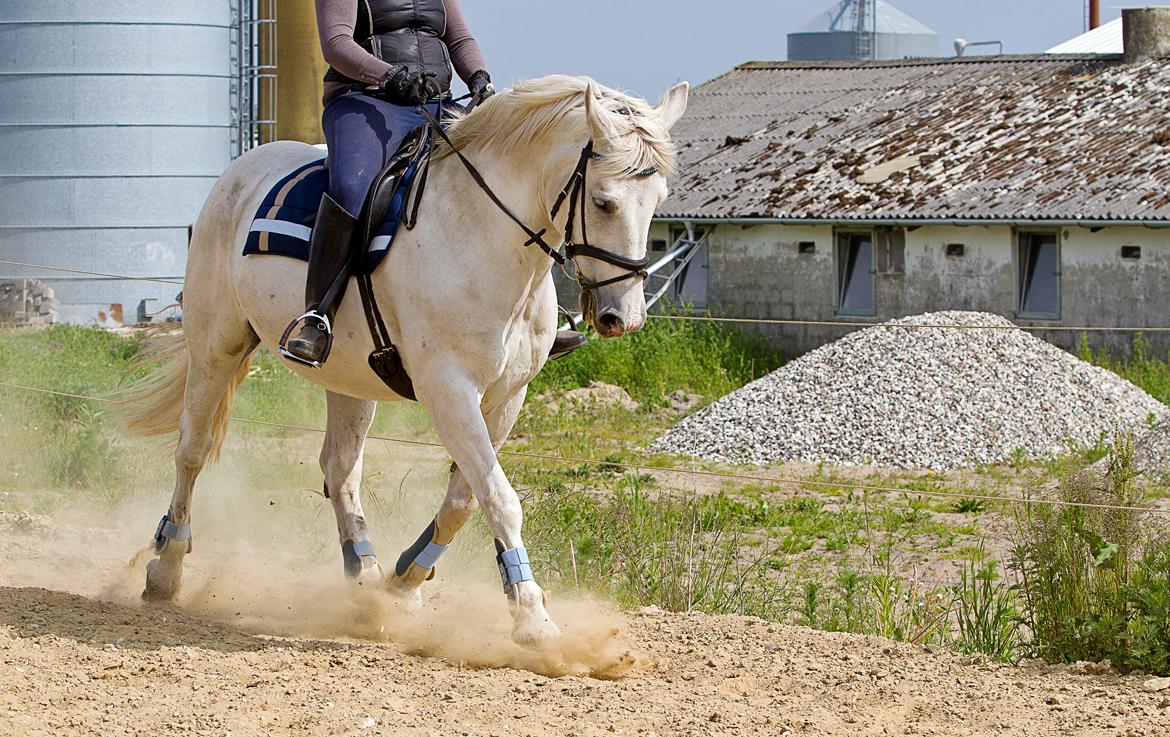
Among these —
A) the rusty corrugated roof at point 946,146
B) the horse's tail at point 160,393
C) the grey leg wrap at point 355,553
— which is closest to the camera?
the grey leg wrap at point 355,553

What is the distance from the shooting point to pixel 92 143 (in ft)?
82.0

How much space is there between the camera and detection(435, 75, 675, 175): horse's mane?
5.51m

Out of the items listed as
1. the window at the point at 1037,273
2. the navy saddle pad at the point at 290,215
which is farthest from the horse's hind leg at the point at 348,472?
the window at the point at 1037,273

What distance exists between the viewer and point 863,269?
76.1ft

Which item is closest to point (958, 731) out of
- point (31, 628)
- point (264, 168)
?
point (31, 628)

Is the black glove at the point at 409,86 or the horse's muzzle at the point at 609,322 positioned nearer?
the horse's muzzle at the point at 609,322

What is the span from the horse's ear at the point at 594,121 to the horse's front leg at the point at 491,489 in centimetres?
116

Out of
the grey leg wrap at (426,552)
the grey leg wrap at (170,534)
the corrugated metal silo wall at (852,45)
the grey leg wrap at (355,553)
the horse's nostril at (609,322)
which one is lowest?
the grey leg wrap at (355,553)

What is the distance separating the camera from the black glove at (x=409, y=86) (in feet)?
21.5

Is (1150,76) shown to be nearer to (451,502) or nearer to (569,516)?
(569,516)

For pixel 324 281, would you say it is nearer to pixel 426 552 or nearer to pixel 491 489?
pixel 491 489

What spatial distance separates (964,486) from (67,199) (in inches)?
643

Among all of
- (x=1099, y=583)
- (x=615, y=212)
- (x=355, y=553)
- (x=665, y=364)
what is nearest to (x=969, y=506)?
(x=1099, y=583)

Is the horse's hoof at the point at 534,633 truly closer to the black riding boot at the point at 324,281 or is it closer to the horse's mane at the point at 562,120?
the black riding boot at the point at 324,281
